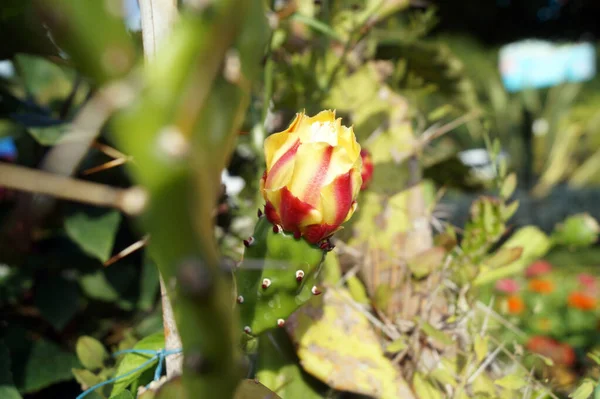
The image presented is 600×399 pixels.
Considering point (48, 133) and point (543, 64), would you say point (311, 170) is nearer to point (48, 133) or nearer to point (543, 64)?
point (48, 133)

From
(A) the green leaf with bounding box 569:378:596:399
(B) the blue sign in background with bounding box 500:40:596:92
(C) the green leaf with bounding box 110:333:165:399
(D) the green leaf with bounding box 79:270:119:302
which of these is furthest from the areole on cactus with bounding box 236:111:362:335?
(B) the blue sign in background with bounding box 500:40:596:92

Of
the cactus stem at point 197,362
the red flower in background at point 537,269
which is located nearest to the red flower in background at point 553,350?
the red flower in background at point 537,269

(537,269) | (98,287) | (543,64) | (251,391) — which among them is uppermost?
(251,391)

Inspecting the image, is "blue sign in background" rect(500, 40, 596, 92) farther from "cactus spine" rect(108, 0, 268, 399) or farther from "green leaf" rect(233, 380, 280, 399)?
"cactus spine" rect(108, 0, 268, 399)

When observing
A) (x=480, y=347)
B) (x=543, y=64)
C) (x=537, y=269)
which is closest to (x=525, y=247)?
(x=480, y=347)

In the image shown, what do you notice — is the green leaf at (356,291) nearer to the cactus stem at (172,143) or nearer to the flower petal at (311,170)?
the flower petal at (311,170)

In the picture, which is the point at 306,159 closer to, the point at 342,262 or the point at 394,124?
the point at 342,262
